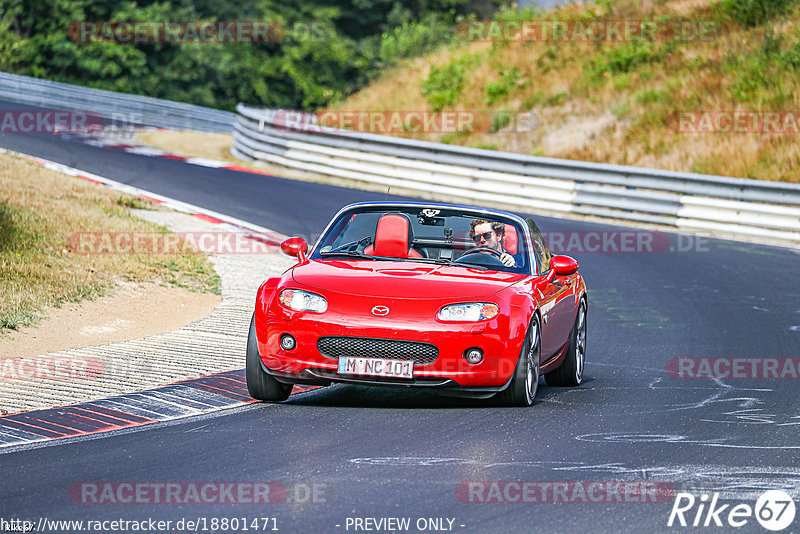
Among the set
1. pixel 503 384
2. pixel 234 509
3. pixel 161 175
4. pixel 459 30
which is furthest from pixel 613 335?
pixel 459 30

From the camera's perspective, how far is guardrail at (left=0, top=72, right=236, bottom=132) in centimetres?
3719

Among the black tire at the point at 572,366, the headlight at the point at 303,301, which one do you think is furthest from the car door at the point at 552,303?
the headlight at the point at 303,301

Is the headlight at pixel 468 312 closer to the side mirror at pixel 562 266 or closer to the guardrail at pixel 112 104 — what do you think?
the side mirror at pixel 562 266

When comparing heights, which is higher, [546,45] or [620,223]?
[546,45]

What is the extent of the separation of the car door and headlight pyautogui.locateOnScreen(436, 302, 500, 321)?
78cm

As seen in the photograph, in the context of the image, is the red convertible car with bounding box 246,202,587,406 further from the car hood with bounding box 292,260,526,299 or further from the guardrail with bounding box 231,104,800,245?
the guardrail with bounding box 231,104,800,245

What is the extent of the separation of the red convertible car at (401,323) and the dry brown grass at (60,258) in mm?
3505

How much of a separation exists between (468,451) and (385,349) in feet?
4.03

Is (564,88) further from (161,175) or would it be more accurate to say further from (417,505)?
(417,505)

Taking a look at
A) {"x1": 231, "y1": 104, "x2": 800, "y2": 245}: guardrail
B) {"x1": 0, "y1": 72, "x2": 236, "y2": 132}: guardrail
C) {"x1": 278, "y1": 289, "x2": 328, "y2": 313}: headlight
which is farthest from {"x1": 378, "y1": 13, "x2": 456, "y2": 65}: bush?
{"x1": 278, "y1": 289, "x2": 328, "y2": 313}: headlight

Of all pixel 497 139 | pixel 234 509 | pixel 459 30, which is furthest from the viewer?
pixel 459 30

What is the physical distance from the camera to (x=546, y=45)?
1398 inches

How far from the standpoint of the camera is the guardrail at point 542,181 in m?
22.2

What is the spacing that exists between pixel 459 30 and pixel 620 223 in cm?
3110
